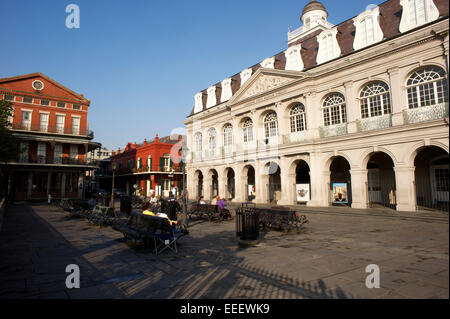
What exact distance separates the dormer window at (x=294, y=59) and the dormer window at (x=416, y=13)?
23.2 ft

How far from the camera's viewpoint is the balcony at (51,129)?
28.5m

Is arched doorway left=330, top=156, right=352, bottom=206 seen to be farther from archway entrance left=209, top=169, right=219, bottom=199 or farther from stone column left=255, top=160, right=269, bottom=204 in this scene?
archway entrance left=209, top=169, right=219, bottom=199

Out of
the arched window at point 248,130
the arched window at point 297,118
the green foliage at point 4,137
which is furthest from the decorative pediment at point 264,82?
the green foliage at point 4,137

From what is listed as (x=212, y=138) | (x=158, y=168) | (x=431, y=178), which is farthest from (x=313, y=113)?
(x=158, y=168)

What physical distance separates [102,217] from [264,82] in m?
16.7

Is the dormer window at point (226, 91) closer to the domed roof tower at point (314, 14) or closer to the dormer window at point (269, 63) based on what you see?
the dormer window at point (269, 63)

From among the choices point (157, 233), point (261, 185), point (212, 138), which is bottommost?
point (157, 233)

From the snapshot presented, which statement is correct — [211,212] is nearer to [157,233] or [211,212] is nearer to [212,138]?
[157,233]

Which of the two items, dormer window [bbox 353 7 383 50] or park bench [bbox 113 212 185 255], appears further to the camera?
dormer window [bbox 353 7 383 50]

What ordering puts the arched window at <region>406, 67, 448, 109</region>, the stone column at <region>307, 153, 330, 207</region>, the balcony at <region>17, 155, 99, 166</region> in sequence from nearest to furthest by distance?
→ the arched window at <region>406, 67, 448, 109</region>, the stone column at <region>307, 153, 330, 207</region>, the balcony at <region>17, 155, 99, 166</region>

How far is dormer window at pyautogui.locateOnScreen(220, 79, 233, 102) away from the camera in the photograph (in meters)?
28.0

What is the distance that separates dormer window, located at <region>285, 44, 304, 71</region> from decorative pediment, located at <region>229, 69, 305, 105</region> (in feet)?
3.26

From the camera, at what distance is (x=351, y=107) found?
1772 centimetres

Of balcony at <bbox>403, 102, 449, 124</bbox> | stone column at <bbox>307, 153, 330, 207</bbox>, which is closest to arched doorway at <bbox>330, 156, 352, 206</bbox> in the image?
stone column at <bbox>307, 153, 330, 207</bbox>
